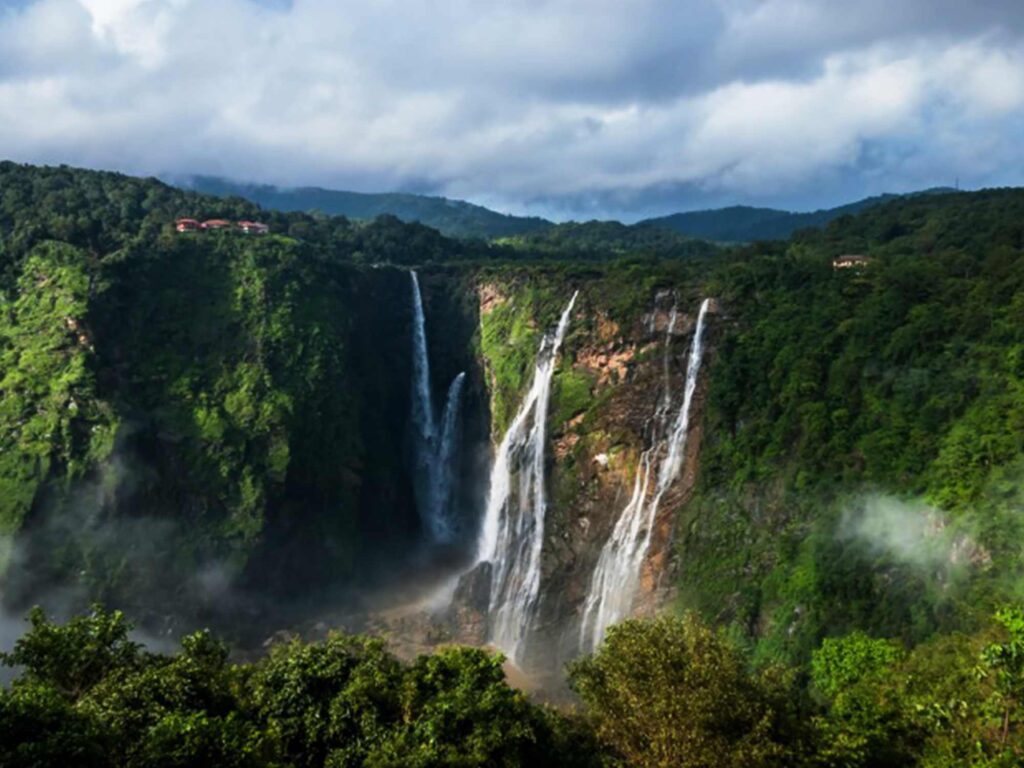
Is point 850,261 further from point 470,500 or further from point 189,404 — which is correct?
point 189,404

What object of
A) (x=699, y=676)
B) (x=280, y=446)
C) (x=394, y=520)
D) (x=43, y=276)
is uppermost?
(x=43, y=276)

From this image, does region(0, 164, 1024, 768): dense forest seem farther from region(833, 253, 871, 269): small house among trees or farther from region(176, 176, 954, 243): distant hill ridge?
region(176, 176, 954, 243): distant hill ridge

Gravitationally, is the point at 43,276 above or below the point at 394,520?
above

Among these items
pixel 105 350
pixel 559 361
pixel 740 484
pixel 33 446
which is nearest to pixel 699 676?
pixel 740 484

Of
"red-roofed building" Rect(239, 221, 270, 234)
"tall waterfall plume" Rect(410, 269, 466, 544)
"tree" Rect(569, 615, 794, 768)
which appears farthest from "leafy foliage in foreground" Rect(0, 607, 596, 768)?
"red-roofed building" Rect(239, 221, 270, 234)

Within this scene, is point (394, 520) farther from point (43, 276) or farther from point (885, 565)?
point (885, 565)

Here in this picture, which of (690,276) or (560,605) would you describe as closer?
(560,605)
